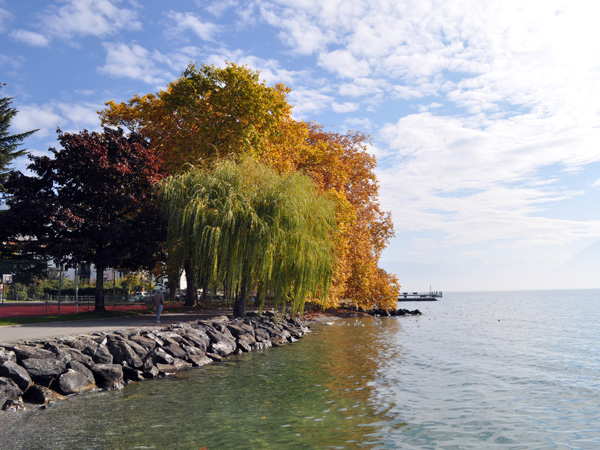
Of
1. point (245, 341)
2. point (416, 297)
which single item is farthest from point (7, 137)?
point (416, 297)

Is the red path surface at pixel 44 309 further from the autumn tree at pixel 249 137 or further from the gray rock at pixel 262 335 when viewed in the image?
the gray rock at pixel 262 335

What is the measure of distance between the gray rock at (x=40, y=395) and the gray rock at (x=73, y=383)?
27cm

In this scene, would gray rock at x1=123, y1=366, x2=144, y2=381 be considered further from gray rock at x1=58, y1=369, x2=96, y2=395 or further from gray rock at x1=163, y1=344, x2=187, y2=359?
gray rock at x1=163, y1=344, x2=187, y2=359

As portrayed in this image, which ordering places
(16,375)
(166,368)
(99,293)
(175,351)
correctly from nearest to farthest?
(16,375)
(166,368)
(175,351)
(99,293)

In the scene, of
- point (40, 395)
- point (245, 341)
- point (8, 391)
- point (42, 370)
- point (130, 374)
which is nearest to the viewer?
point (8, 391)

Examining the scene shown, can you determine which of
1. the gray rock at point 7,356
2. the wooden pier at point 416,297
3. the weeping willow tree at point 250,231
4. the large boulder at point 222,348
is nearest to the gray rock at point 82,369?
the gray rock at point 7,356

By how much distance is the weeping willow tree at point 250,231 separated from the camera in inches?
899

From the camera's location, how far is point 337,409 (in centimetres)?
1177

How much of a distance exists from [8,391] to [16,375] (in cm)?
65

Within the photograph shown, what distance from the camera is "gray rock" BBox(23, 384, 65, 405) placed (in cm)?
1209

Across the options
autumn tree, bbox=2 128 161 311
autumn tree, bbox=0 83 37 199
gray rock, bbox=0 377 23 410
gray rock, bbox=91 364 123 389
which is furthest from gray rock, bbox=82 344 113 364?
autumn tree, bbox=0 83 37 199

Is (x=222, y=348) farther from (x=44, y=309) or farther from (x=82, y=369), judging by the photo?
(x=44, y=309)

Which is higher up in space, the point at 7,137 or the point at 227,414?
the point at 7,137

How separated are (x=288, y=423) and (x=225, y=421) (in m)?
1.40
